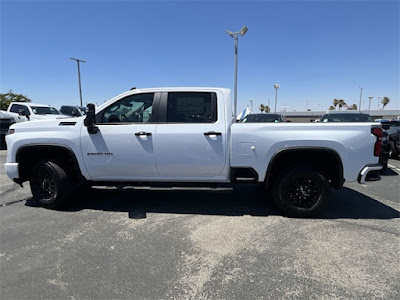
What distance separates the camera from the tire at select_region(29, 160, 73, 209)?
4.45m

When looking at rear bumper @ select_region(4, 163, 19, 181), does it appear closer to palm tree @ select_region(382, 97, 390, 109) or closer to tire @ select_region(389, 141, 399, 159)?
tire @ select_region(389, 141, 399, 159)

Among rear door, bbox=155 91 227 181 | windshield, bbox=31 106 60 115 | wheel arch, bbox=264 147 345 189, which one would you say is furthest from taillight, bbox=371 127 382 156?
windshield, bbox=31 106 60 115

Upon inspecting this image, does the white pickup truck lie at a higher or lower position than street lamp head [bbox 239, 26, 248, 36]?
lower

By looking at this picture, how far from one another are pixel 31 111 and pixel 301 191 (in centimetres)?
1355

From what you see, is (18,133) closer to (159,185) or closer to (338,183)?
(159,185)

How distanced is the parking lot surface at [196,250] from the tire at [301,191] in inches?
6.5

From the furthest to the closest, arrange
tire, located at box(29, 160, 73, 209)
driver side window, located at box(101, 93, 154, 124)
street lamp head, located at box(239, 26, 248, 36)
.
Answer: street lamp head, located at box(239, 26, 248, 36) → tire, located at box(29, 160, 73, 209) → driver side window, located at box(101, 93, 154, 124)

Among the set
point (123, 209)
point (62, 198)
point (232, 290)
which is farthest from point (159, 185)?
point (232, 290)

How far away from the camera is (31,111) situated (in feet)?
43.8

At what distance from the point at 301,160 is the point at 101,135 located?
3082 millimetres

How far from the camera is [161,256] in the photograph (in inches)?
124

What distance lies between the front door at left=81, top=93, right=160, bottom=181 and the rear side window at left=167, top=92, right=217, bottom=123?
0.28 meters

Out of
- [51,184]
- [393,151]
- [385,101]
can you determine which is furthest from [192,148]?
[385,101]

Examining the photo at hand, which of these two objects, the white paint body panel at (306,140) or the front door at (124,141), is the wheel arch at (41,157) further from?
the white paint body panel at (306,140)
